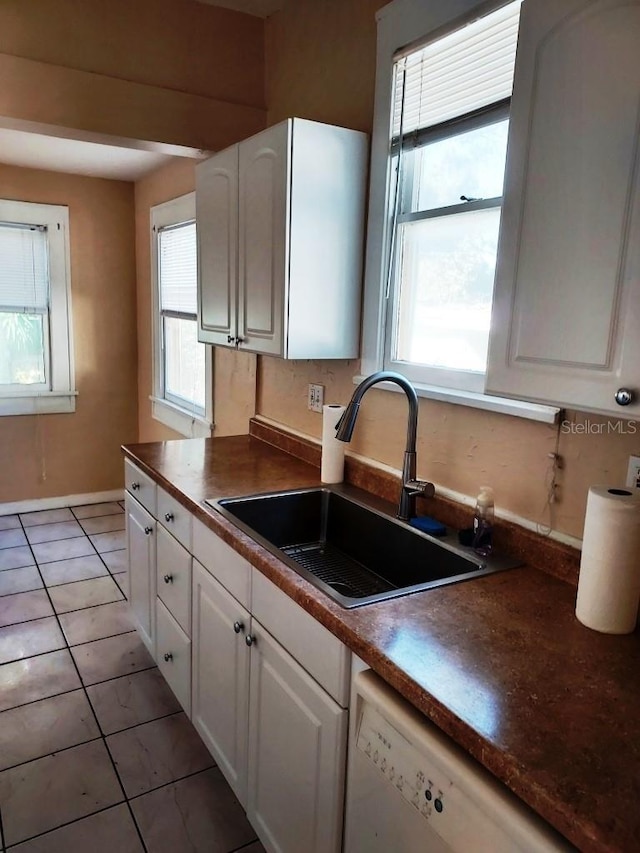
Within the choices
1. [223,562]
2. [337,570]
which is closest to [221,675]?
[223,562]

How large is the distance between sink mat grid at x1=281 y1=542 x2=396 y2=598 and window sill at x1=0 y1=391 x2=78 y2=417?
117 inches

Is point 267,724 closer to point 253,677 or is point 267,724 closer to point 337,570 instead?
point 253,677

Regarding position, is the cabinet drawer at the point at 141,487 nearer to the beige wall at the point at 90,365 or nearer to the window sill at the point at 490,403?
the window sill at the point at 490,403

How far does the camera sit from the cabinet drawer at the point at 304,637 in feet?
3.93

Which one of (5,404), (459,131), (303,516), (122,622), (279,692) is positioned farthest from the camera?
(5,404)

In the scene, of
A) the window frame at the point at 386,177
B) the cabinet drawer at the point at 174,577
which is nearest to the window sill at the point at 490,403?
the window frame at the point at 386,177

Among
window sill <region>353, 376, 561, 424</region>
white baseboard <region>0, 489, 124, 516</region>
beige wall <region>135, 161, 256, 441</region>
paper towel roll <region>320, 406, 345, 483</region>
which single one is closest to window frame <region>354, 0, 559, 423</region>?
window sill <region>353, 376, 561, 424</region>

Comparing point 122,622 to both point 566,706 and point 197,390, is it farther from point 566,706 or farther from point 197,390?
point 566,706

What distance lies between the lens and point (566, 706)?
943 mm

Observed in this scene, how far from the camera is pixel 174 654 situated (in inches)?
85.1

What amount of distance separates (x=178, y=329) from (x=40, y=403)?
3.95ft

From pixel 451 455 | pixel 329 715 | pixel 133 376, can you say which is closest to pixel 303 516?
pixel 451 455

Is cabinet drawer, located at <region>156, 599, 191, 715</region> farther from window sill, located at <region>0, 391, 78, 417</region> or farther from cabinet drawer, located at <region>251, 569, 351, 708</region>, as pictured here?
window sill, located at <region>0, 391, 78, 417</region>

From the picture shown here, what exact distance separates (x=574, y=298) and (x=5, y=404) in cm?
406
